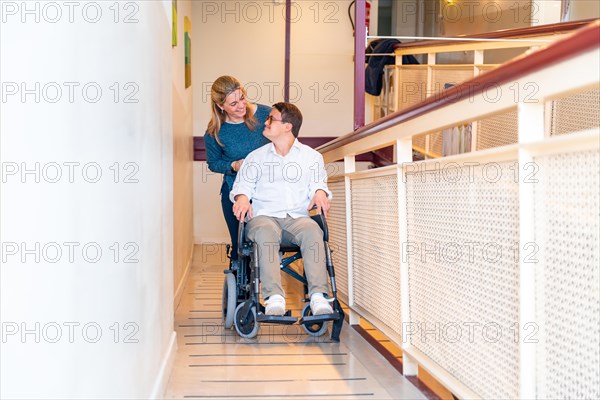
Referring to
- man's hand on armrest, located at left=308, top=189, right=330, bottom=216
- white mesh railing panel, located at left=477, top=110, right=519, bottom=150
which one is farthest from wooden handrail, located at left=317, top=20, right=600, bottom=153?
white mesh railing panel, located at left=477, top=110, right=519, bottom=150

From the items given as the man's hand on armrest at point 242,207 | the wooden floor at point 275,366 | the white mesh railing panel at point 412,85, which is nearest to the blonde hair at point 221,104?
the man's hand on armrest at point 242,207

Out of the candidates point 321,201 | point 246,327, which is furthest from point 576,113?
point 246,327

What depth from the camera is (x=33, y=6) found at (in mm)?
1274

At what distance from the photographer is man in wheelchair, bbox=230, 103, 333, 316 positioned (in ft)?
12.0

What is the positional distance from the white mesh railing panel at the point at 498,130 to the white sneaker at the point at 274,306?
145cm

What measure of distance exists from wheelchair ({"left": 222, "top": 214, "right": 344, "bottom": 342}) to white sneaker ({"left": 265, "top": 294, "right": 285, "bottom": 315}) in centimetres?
2

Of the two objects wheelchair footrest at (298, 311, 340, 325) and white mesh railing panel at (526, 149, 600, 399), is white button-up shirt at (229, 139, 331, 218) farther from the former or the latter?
white mesh railing panel at (526, 149, 600, 399)

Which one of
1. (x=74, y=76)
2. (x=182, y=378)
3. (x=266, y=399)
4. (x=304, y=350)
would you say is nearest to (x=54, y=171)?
(x=74, y=76)

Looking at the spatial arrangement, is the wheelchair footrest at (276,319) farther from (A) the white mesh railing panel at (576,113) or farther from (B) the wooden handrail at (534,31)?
(B) the wooden handrail at (534,31)

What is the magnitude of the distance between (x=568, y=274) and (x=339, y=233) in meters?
2.78

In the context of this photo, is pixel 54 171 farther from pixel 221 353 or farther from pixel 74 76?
pixel 221 353

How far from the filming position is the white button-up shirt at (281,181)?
394 centimetres

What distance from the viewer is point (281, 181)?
13.0 ft

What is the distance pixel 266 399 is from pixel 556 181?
4.84ft
